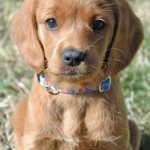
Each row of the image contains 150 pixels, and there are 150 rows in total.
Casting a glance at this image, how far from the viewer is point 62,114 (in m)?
5.30

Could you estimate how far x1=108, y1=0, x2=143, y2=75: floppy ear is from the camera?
510cm

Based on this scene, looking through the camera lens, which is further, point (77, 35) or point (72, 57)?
point (77, 35)

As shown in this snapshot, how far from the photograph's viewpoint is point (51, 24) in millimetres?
4898

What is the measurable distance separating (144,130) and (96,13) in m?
2.37

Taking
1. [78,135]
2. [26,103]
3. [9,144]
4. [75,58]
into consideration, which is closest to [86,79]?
[75,58]

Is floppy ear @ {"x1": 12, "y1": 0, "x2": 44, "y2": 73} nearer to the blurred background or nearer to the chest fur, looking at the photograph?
the chest fur

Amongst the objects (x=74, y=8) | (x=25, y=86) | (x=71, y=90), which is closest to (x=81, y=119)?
(x=71, y=90)

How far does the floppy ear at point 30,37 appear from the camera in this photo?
507 cm

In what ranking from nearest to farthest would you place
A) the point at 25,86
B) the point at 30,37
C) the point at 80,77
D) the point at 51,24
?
1. the point at 80,77
2. the point at 51,24
3. the point at 30,37
4. the point at 25,86

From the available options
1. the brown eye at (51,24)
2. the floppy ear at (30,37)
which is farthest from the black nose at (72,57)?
the floppy ear at (30,37)

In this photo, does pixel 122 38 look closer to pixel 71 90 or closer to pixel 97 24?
pixel 97 24

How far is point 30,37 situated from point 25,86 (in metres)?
2.34

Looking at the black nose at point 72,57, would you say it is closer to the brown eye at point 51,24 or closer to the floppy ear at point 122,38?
the brown eye at point 51,24

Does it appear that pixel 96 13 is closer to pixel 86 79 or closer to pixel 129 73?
pixel 86 79
